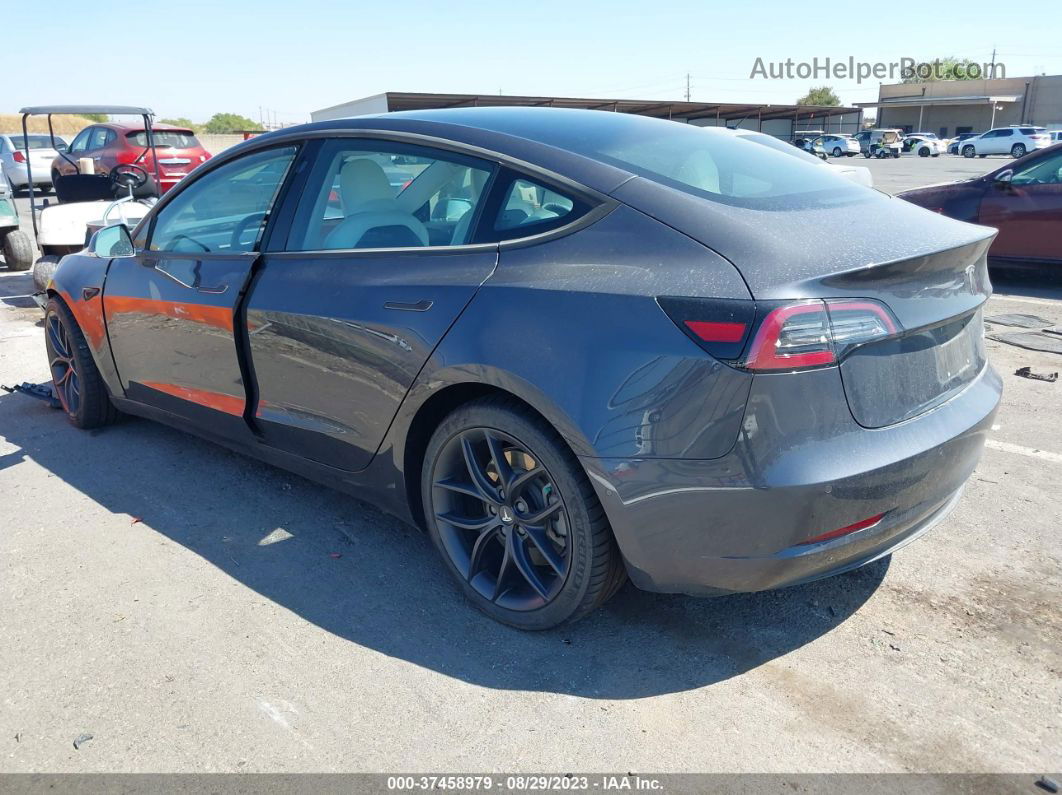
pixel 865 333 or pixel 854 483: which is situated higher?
pixel 865 333

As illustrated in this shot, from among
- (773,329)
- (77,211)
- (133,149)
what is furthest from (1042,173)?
(133,149)

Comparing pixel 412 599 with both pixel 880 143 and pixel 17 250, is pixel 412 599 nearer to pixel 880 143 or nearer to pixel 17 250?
pixel 17 250

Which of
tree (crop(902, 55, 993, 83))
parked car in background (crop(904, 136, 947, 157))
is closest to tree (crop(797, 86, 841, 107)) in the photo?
tree (crop(902, 55, 993, 83))

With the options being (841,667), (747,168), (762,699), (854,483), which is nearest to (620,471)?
(854,483)

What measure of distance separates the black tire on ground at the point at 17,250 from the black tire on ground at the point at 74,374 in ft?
21.1

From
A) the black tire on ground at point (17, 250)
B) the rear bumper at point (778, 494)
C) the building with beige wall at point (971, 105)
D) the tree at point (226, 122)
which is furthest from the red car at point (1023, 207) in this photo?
the tree at point (226, 122)

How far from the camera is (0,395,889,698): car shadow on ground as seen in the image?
267cm

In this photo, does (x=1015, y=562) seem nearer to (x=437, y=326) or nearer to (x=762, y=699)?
(x=762, y=699)

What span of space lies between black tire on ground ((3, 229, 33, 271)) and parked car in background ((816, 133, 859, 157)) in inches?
1976

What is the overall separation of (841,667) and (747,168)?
5.61 ft

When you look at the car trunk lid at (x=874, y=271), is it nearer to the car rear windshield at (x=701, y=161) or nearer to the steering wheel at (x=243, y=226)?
the car rear windshield at (x=701, y=161)

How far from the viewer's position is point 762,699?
249 cm

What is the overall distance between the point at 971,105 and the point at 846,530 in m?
90.9

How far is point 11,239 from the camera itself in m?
10.3
